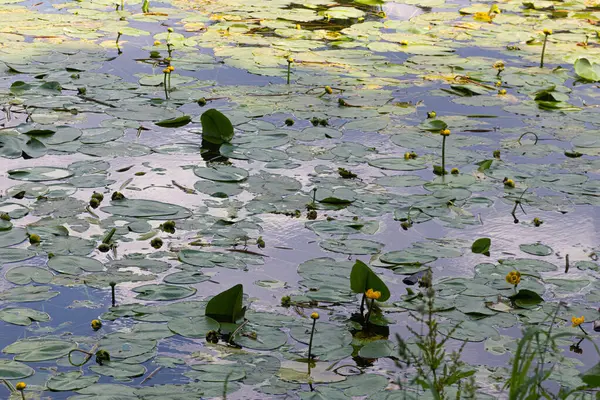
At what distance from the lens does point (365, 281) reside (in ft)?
7.20

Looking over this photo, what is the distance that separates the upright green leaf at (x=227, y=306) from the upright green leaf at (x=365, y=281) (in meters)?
0.29

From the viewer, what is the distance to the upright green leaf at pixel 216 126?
3.36 metres

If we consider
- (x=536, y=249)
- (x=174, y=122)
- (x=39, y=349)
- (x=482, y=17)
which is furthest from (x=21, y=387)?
(x=482, y=17)

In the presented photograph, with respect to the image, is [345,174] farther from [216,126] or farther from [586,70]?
[586,70]

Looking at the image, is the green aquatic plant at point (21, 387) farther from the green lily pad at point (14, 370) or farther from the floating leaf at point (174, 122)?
the floating leaf at point (174, 122)

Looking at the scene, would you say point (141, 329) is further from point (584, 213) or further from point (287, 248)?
point (584, 213)

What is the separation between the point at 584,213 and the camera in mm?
2902

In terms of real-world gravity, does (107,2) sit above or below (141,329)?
above

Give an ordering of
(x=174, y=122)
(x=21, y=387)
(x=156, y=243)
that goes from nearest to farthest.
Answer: (x=21, y=387) < (x=156, y=243) < (x=174, y=122)

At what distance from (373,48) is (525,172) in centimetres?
179

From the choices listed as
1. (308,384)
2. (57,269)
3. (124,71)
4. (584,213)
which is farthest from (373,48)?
(308,384)

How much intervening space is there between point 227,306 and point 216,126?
134 cm

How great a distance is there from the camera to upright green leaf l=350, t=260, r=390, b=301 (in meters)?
2.18

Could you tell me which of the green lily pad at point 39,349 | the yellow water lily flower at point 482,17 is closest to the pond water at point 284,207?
the green lily pad at point 39,349
